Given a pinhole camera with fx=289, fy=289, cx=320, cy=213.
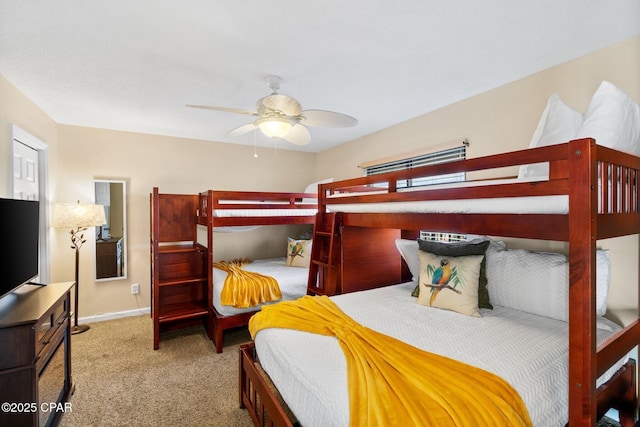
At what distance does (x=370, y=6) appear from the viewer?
1491mm

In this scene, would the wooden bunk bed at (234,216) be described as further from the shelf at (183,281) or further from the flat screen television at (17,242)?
the flat screen television at (17,242)

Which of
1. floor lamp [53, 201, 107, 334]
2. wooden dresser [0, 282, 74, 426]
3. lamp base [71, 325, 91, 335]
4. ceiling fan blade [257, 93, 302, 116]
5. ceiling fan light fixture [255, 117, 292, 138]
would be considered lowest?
lamp base [71, 325, 91, 335]

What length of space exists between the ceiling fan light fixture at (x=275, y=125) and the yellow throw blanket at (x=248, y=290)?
152 cm

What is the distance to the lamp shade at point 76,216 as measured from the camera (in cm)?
301

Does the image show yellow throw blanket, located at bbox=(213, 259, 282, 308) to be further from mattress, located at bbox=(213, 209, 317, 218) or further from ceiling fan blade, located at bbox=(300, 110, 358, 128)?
ceiling fan blade, located at bbox=(300, 110, 358, 128)

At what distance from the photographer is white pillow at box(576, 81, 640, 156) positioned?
1.40 m

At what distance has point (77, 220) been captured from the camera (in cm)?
307

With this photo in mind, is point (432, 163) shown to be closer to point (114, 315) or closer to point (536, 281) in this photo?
point (536, 281)

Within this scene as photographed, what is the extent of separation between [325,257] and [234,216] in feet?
3.51

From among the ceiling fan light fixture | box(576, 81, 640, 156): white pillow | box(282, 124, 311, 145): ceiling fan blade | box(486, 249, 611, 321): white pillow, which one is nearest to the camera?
box(576, 81, 640, 156): white pillow

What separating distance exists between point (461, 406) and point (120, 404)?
90.5 inches

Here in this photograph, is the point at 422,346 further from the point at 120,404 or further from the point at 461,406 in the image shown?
the point at 120,404

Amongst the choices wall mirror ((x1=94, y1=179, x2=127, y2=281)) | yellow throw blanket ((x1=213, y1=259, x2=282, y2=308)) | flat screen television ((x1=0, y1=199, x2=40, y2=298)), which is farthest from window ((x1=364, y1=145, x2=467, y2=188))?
wall mirror ((x1=94, y1=179, x2=127, y2=281))

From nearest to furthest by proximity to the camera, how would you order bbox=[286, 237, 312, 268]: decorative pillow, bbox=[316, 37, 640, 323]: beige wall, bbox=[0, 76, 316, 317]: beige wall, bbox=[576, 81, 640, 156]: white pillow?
1. bbox=[576, 81, 640, 156]: white pillow
2. bbox=[316, 37, 640, 323]: beige wall
3. bbox=[0, 76, 316, 317]: beige wall
4. bbox=[286, 237, 312, 268]: decorative pillow
